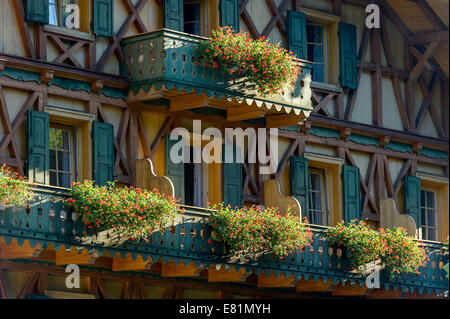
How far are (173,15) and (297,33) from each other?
357 cm

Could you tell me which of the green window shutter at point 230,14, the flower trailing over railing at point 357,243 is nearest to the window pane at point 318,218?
the flower trailing over railing at point 357,243

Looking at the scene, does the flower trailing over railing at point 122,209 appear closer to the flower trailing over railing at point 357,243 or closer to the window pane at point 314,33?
the flower trailing over railing at point 357,243

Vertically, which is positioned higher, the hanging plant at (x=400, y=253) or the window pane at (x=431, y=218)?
the window pane at (x=431, y=218)

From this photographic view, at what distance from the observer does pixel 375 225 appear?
34.2 m

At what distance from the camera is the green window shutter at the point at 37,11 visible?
1118 inches

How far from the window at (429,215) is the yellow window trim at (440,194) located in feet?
0.32

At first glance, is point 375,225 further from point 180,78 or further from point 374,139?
point 180,78

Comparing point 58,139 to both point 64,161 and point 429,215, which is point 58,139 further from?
point 429,215

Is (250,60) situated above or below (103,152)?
above

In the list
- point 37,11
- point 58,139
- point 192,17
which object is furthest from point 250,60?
point 37,11

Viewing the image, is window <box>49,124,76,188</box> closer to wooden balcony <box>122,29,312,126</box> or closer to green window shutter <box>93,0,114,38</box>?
wooden balcony <box>122,29,312,126</box>

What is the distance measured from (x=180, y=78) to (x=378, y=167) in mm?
7154

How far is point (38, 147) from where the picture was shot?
2802cm
